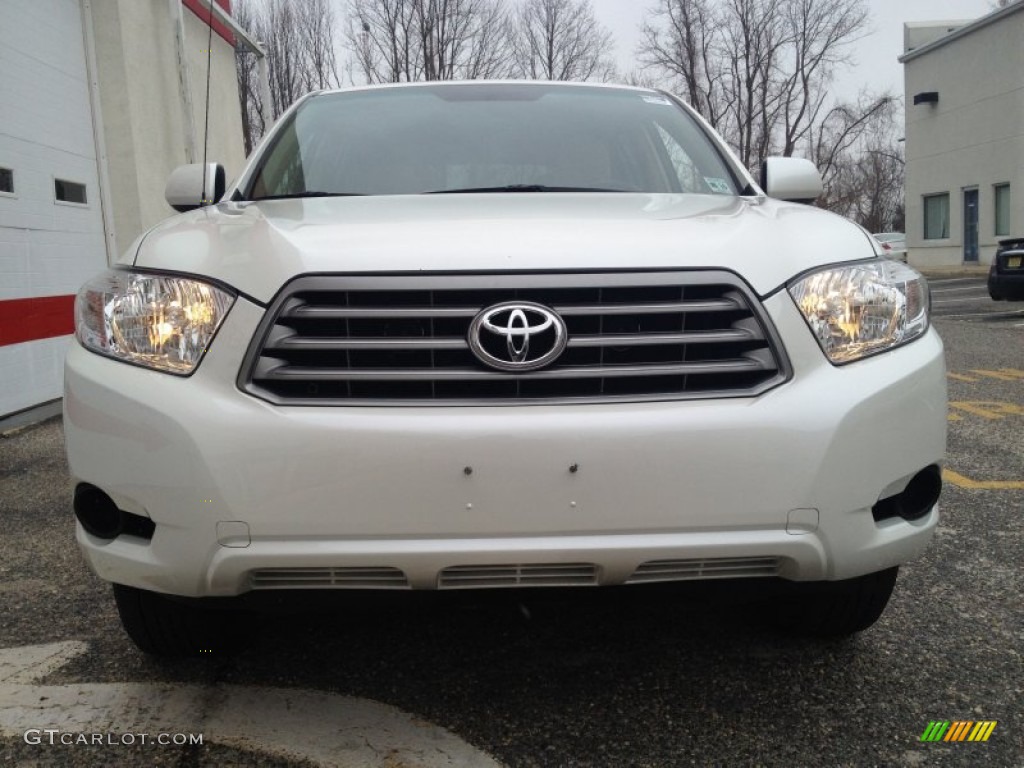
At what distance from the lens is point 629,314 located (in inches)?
71.6

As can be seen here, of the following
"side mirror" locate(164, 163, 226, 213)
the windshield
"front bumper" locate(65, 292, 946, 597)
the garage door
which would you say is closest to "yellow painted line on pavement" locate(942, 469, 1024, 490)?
the windshield

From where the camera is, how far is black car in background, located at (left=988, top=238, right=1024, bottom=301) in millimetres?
11547

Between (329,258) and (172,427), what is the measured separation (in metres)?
0.44

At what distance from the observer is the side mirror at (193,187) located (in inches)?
114

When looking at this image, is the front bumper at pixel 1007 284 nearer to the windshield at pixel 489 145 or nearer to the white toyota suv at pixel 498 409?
the windshield at pixel 489 145

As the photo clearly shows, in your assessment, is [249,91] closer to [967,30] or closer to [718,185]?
[967,30]

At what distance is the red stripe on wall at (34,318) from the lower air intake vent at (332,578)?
5155mm

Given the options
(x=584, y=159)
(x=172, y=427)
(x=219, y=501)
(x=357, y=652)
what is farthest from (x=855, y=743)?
(x=584, y=159)

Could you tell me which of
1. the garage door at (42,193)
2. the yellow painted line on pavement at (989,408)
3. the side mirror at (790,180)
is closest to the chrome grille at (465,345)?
the side mirror at (790,180)

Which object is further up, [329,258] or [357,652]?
[329,258]

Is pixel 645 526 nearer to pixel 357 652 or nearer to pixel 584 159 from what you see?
pixel 357 652

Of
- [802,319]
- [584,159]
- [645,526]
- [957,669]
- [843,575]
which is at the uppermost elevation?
[584,159]

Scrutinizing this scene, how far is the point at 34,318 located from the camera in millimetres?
6754
